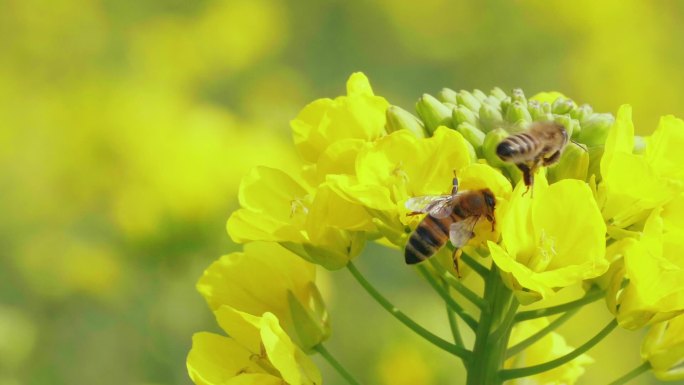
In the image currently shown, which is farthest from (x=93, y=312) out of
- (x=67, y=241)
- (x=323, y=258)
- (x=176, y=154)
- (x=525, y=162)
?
(x=525, y=162)

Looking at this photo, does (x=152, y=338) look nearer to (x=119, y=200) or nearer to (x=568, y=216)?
(x=119, y=200)

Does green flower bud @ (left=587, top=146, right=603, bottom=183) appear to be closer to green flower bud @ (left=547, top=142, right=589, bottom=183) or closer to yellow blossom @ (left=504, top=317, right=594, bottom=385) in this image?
green flower bud @ (left=547, top=142, right=589, bottom=183)

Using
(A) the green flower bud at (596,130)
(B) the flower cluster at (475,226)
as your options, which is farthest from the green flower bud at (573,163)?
(A) the green flower bud at (596,130)

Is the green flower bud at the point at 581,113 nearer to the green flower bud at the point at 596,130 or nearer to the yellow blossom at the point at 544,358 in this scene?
the green flower bud at the point at 596,130

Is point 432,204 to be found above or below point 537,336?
above

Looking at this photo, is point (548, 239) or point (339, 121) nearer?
point (548, 239)

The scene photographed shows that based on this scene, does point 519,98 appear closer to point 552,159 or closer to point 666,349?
point 552,159

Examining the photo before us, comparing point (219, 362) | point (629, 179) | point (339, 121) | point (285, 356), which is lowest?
point (219, 362)

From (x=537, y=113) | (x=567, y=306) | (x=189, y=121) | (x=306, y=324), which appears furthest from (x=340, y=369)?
(x=189, y=121)
